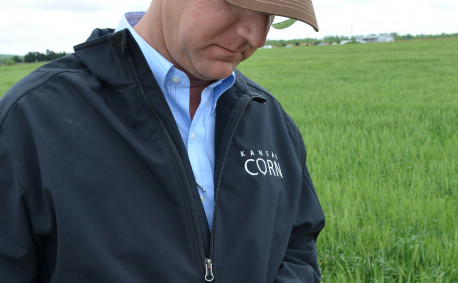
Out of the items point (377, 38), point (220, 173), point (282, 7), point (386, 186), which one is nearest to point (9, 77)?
point (386, 186)

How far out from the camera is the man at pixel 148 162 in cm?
104

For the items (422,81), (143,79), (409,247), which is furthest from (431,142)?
(422,81)

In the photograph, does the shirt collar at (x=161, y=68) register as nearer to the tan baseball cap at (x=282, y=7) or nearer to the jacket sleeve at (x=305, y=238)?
the tan baseball cap at (x=282, y=7)

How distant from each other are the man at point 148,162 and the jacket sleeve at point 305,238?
7cm

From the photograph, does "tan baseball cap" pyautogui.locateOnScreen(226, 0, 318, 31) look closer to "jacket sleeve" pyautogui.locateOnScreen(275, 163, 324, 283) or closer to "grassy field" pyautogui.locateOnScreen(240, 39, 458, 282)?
"jacket sleeve" pyautogui.locateOnScreen(275, 163, 324, 283)

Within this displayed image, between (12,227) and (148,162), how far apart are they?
29cm

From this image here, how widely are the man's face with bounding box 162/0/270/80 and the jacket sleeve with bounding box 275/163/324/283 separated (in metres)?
0.46

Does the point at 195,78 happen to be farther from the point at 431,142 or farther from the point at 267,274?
the point at 431,142

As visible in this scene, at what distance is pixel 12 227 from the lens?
102 cm

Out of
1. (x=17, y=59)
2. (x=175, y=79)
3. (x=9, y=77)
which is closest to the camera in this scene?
(x=175, y=79)

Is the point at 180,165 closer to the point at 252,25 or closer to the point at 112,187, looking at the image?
the point at 112,187

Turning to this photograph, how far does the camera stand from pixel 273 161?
4.50 feet

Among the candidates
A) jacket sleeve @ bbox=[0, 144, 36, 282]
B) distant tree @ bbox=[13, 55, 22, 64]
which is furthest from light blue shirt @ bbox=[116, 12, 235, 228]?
distant tree @ bbox=[13, 55, 22, 64]

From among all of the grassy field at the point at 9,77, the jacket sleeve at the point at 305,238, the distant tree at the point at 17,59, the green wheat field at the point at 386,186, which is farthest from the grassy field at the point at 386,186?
the distant tree at the point at 17,59
